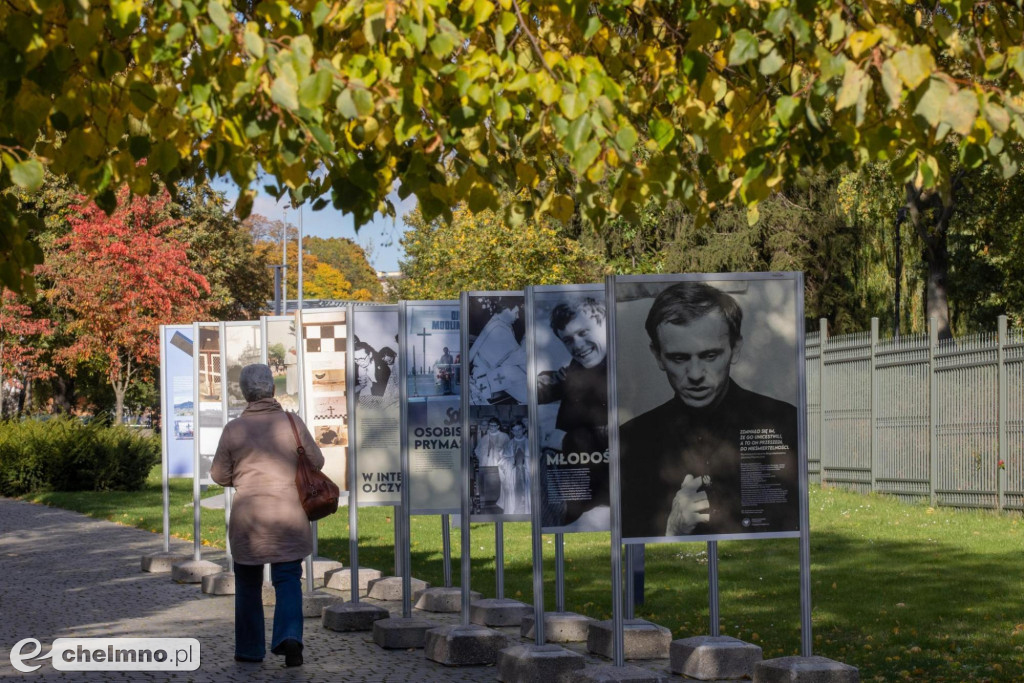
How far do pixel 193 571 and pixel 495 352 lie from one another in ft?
18.2

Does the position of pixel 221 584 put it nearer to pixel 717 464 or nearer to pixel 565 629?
pixel 565 629

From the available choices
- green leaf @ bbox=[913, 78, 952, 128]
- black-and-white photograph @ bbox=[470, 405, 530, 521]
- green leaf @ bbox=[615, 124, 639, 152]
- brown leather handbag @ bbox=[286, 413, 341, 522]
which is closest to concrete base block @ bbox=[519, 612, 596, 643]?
black-and-white photograph @ bbox=[470, 405, 530, 521]

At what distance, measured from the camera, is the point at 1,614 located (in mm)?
11023

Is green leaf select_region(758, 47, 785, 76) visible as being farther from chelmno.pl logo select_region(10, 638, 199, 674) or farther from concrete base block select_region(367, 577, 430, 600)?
concrete base block select_region(367, 577, 430, 600)

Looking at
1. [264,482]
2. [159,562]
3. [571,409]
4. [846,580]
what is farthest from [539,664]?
[159,562]

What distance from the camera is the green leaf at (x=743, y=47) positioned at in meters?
5.01

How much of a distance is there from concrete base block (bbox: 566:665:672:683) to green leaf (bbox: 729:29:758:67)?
337cm

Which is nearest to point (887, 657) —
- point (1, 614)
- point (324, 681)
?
point (324, 681)

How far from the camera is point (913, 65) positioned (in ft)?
15.4

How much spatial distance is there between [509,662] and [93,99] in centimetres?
404

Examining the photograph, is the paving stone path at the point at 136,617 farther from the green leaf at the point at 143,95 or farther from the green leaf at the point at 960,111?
the green leaf at the point at 960,111

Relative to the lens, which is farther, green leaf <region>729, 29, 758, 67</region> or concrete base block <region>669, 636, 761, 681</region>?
concrete base block <region>669, 636, 761, 681</region>

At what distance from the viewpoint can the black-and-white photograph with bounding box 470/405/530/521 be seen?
8.91m

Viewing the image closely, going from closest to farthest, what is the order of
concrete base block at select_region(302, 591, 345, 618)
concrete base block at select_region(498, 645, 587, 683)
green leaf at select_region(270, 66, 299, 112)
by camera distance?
green leaf at select_region(270, 66, 299, 112), concrete base block at select_region(498, 645, 587, 683), concrete base block at select_region(302, 591, 345, 618)
